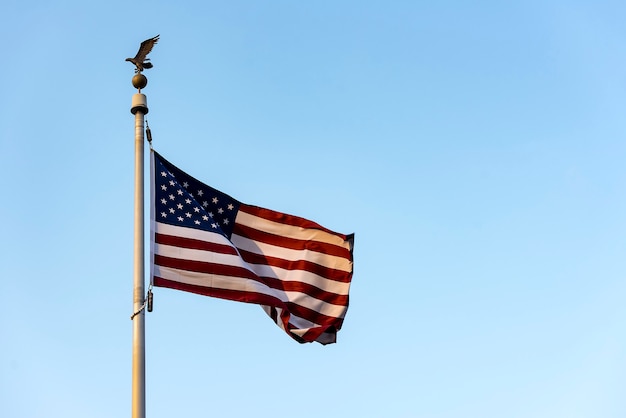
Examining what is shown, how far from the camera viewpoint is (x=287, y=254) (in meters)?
19.2

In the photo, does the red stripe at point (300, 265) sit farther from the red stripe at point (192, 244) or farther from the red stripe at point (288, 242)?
the red stripe at point (192, 244)

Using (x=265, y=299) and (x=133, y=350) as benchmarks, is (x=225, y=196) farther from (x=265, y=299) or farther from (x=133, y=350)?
(x=133, y=350)

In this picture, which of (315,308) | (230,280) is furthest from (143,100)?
(315,308)

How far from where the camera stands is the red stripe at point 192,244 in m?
17.0

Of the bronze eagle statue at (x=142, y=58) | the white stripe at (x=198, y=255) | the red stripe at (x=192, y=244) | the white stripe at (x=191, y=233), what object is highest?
the bronze eagle statue at (x=142, y=58)

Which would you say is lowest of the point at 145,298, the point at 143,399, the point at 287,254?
the point at 143,399

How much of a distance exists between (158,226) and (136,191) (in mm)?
1255

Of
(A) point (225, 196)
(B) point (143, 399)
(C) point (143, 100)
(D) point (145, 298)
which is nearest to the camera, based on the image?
(B) point (143, 399)

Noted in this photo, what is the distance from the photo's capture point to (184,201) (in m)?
17.5

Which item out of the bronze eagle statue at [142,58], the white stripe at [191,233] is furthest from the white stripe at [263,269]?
the bronze eagle statue at [142,58]

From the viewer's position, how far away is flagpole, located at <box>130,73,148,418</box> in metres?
14.5

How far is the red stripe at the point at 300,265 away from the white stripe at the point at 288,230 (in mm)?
537

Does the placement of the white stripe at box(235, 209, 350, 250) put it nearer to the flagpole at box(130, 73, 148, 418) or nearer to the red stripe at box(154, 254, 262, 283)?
the red stripe at box(154, 254, 262, 283)

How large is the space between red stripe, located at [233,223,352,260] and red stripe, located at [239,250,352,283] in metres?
0.31
